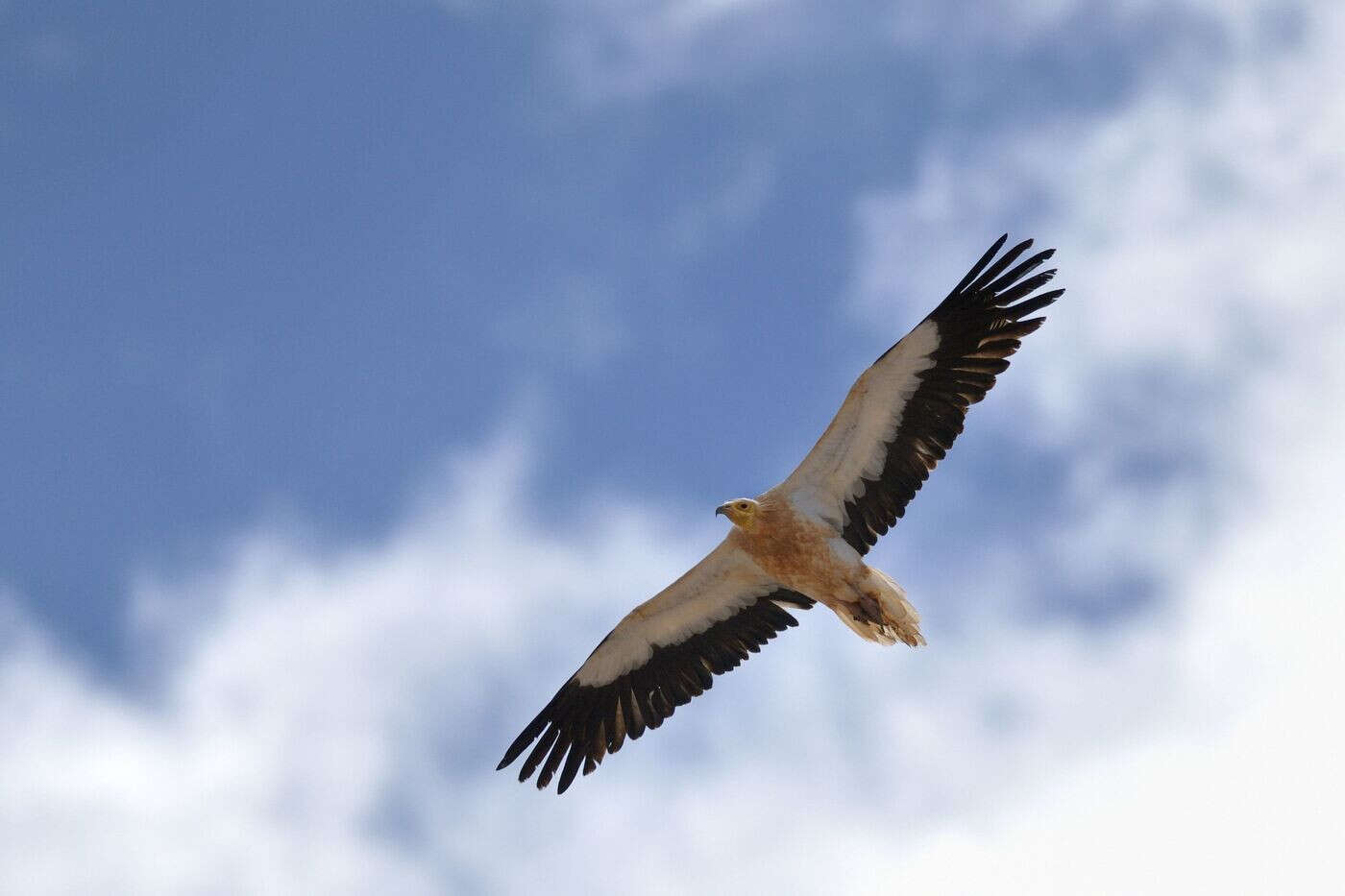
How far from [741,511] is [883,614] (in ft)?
4.71

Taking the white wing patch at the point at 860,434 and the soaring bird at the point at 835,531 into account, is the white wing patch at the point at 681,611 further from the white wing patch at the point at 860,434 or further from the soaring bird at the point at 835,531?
the white wing patch at the point at 860,434

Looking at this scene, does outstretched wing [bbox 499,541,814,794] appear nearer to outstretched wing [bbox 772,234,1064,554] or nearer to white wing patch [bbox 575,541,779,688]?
white wing patch [bbox 575,541,779,688]

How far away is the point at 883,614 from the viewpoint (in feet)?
41.5

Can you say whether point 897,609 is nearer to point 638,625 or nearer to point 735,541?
point 735,541

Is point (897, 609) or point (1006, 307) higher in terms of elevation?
point (1006, 307)

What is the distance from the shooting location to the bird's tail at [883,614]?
12547 millimetres

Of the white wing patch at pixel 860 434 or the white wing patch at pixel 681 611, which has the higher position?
the white wing patch at pixel 681 611

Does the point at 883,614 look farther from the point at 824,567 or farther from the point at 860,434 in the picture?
the point at 860,434

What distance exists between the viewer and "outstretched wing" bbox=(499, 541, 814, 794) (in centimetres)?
1385

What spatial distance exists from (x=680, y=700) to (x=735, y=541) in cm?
175

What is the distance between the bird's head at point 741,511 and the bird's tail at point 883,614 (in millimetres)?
1051

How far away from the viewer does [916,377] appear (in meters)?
12.6

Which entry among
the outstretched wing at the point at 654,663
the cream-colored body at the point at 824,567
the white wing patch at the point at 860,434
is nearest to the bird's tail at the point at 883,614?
the cream-colored body at the point at 824,567

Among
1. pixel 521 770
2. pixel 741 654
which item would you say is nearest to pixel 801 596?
pixel 741 654
